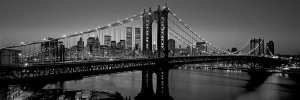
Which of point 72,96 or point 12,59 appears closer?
point 12,59

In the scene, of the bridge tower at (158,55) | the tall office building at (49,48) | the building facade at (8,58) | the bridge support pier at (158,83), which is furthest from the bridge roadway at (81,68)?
the tall office building at (49,48)

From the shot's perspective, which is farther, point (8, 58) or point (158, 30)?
point (158, 30)

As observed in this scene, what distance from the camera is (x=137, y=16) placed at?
39.4 m

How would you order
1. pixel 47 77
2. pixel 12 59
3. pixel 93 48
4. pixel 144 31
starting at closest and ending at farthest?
pixel 47 77 < pixel 12 59 < pixel 144 31 < pixel 93 48

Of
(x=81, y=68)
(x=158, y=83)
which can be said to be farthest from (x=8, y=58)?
(x=158, y=83)

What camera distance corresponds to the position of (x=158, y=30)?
1389 inches

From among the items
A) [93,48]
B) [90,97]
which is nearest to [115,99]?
[90,97]

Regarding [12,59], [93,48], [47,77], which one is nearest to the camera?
[47,77]

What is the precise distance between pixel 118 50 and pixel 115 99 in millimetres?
27939

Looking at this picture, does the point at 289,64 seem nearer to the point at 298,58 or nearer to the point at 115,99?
the point at 298,58

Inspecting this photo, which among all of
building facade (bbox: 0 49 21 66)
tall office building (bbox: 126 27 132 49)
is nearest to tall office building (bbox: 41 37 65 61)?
building facade (bbox: 0 49 21 66)

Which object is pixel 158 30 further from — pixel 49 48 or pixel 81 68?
pixel 49 48

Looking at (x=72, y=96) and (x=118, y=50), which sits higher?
(x=118, y=50)

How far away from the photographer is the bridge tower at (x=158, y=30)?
3556 centimetres
